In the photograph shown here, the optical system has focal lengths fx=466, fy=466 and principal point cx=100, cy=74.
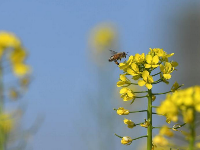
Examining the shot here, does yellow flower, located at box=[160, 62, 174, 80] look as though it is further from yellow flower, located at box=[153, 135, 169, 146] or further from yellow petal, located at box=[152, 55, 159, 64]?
yellow flower, located at box=[153, 135, 169, 146]

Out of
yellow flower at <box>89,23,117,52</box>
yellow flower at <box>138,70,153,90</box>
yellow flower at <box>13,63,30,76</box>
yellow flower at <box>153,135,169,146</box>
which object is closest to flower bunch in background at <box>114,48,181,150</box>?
yellow flower at <box>138,70,153,90</box>

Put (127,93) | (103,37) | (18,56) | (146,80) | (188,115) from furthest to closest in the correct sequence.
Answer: (103,37) → (18,56) → (127,93) → (146,80) → (188,115)

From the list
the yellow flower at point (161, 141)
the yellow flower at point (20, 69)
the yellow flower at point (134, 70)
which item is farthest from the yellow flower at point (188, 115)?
the yellow flower at point (20, 69)

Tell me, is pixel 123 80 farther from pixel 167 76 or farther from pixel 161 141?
pixel 161 141

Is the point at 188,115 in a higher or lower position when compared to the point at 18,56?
lower

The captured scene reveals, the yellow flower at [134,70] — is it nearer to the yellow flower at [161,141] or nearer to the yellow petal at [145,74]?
the yellow petal at [145,74]

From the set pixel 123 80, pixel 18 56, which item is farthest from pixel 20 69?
pixel 123 80

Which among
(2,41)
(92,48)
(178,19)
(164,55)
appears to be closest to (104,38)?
(92,48)

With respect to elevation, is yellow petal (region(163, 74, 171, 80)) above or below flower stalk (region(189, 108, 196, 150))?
above
